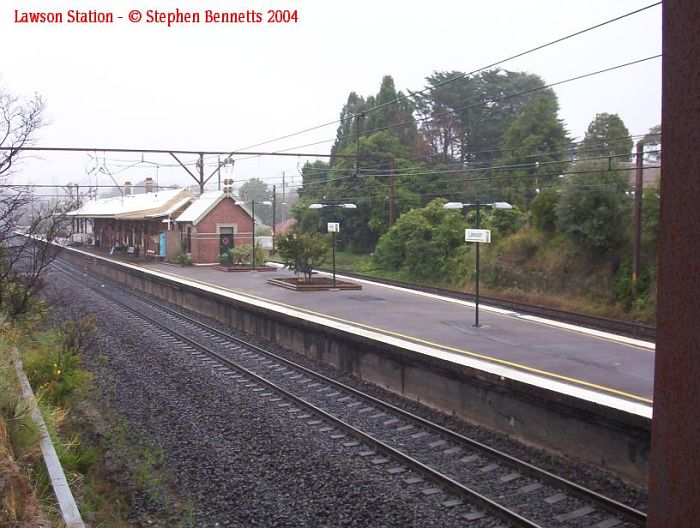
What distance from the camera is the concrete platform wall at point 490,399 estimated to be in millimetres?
7273

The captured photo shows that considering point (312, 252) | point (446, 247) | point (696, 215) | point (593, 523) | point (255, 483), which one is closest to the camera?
point (696, 215)

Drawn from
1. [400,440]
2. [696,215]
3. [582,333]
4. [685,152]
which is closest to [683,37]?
[685,152]

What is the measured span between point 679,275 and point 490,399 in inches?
321

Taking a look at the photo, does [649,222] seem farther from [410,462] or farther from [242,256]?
[242,256]

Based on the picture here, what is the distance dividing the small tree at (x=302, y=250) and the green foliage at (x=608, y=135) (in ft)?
52.9

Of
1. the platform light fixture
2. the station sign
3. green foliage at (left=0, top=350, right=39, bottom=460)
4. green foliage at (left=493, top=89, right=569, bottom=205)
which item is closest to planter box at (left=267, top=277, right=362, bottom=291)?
the station sign

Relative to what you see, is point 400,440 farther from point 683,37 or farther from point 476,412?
point 683,37

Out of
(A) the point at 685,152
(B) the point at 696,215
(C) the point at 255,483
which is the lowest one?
(C) the point at 255,483

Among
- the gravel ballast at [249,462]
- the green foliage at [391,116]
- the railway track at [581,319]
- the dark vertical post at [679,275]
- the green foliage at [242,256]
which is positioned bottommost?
the gravel ballast at [249,462]

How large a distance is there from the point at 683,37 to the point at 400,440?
7.84 m

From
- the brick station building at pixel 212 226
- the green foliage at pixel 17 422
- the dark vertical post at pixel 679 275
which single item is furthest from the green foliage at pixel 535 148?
the dark vertical post at pixel 679 275

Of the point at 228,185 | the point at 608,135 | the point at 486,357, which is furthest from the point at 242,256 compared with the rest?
the point at 486,357

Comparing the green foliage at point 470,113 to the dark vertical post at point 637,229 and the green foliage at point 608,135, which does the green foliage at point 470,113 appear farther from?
the dark vertical post at point 637,229

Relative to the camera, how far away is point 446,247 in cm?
2961
